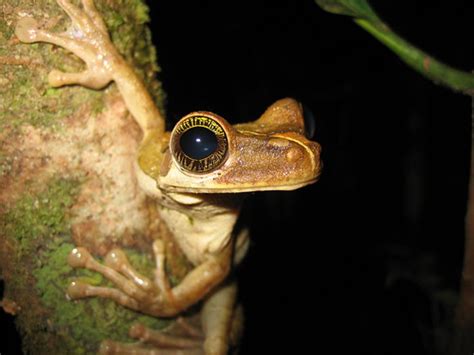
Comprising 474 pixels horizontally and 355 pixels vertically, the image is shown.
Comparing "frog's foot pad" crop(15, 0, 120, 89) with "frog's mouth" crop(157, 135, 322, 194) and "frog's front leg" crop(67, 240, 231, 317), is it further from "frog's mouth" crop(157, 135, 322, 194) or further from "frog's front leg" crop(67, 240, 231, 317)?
"frog's front leg" crop(67, 240, 231, 317)

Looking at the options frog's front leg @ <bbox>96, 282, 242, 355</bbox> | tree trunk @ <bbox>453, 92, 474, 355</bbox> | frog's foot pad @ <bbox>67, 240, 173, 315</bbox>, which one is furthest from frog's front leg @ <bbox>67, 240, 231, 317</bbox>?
tree trunk @ <bbox>453, 92, 474, 355</bbox>

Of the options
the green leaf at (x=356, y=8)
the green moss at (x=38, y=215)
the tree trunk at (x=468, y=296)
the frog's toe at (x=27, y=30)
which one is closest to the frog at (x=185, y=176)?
the frog's toe at (x=27, y=30)

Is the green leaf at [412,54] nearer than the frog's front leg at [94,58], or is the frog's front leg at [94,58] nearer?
the frog's front leg at [94,58]

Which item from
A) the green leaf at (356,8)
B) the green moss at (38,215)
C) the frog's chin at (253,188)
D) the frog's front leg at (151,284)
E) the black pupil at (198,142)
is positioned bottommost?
the frog's front leg at (151,284)

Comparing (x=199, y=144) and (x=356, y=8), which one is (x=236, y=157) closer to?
(x=199, y=144)

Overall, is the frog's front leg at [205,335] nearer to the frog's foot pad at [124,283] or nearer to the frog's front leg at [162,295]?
the frog's front leg at [162,295]

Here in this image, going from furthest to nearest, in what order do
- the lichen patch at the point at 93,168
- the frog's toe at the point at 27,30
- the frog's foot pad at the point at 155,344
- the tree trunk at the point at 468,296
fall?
the tree trunk at the point at 468,296
the frog's foot pad at the point at 155,344
the lichen patch at the point at 93,168
the frog's toe at the point at 27,30

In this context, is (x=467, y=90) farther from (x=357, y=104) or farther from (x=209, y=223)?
(x=357, y=104)

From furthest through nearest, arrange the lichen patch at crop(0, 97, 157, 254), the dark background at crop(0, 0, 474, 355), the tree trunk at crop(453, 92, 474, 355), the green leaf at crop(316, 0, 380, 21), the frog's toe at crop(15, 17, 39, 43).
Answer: the dark background at crop(0, 0, 474, 355) → the tree trunk at crop(453, 92, 474, 355) → the green leaf at crop(316, 0, 380, 21) → the lichen patch at crop(0, 97, 157, 254) → the frog's toe at crop(15, 17, 39, 43)
